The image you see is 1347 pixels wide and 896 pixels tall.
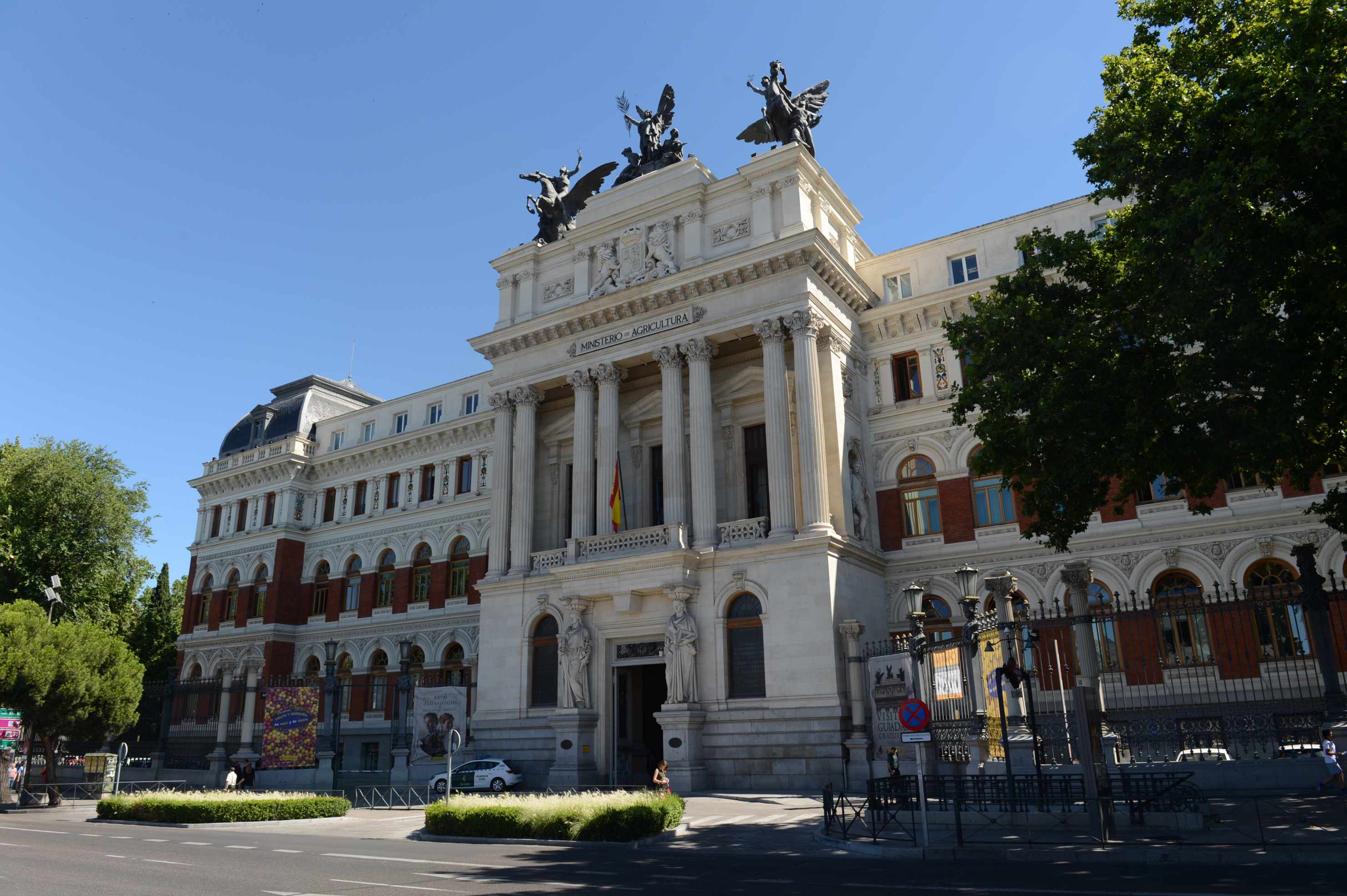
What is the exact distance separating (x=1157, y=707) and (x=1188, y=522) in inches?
246

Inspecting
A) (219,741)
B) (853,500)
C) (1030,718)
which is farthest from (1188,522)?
(219,741)

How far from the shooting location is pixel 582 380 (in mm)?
36531

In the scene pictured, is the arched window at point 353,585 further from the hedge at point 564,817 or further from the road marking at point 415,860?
the road marking at point 415,860

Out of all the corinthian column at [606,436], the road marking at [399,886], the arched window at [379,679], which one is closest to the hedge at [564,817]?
the road marking at [399,886]

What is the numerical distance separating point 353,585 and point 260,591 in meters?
6.08

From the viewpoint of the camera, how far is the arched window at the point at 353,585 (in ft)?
162

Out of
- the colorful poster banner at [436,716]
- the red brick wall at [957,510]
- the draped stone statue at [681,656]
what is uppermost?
the red brick wall at [957,510]

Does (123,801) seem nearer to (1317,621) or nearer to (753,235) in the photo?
(753,235)

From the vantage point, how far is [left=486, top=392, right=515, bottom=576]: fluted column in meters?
37.1

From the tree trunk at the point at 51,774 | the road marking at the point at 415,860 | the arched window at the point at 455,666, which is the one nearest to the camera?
the road marking at the point at 415,860

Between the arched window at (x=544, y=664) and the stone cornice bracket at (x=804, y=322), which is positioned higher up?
the stone cornice bracket at (x=804, y=322)

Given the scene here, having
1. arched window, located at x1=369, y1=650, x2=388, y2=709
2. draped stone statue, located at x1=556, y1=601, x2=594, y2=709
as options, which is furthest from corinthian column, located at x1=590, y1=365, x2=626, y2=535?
arched window, located at x1=369, y1=650, x2=388, y2=709

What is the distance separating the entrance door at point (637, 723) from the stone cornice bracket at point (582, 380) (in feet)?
35.5

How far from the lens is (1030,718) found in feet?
57.9
